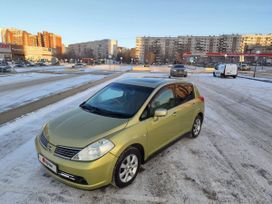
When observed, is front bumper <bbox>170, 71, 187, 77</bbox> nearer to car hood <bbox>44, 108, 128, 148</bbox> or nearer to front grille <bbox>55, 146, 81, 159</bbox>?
car hood <bbox>44, 108, 128, 148</bbox>

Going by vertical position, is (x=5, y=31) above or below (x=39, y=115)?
above

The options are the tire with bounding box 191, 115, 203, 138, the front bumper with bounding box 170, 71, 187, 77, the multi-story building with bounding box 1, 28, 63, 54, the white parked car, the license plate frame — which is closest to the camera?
the license plate frame

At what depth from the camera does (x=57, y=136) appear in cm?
316

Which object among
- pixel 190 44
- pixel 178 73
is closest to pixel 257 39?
pixel 190 44

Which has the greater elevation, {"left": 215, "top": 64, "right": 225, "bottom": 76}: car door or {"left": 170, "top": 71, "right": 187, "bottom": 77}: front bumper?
{"left": 215, "top": 64, "right": 225, "bottom": 76}: car door

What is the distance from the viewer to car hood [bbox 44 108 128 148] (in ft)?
9.89

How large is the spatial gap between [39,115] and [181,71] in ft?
77.8

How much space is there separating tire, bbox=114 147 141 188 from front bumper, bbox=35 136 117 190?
13 cm

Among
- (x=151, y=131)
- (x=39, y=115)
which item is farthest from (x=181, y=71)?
(x=151, y=131)

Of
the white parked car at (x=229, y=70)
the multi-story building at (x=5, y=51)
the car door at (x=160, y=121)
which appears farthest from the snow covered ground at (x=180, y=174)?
the multi-story building at (x=5, y=51)

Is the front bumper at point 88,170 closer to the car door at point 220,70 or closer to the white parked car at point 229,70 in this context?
the white parked car at point 229,70

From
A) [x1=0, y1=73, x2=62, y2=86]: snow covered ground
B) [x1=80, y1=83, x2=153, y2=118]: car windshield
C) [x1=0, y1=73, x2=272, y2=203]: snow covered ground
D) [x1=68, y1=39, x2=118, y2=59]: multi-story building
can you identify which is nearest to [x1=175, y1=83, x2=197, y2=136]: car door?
[x1=0, y1=73, x2=272, y2=203]: snow covered ground

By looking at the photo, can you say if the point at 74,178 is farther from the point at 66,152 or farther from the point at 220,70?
the point at 220,70

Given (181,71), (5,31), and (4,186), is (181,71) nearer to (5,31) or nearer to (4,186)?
(4,186)
